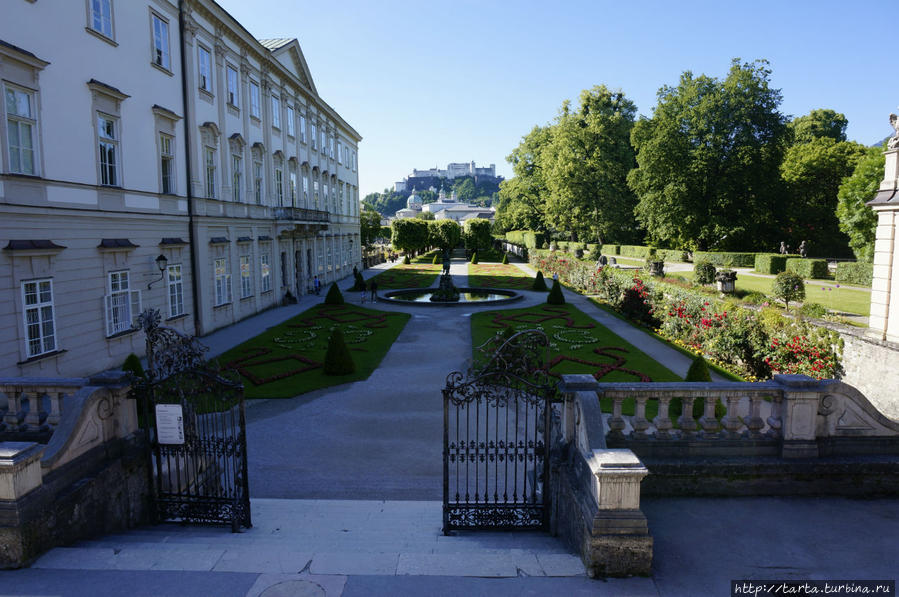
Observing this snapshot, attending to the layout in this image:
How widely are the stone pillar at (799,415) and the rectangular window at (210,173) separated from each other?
75.2 feet

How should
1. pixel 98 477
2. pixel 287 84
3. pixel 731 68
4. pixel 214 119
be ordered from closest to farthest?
pixel 98 477 → pixel 214 119 → pixel 287 84 → pixel 731 68

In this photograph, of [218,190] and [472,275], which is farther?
[472,275]

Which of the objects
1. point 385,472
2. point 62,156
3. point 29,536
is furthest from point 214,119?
point 29,536

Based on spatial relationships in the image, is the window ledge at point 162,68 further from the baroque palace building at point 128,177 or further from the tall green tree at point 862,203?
the tall green tree at point 862,203

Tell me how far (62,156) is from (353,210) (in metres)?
40.5

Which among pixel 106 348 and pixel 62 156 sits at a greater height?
pixel 62 156

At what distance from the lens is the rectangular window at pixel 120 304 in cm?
1672

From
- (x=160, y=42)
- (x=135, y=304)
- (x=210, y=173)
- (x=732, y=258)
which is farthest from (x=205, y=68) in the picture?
(x=732, y=258)

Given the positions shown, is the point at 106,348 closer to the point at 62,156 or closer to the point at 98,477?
the point at 62,156

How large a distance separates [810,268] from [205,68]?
35427 mm

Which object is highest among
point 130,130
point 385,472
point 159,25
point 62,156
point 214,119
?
point 159,25

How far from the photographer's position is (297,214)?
33.2 meters

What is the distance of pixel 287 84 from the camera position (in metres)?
33.7

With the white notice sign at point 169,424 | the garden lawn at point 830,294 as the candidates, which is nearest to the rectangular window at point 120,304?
the white notice sign at point 169,424
